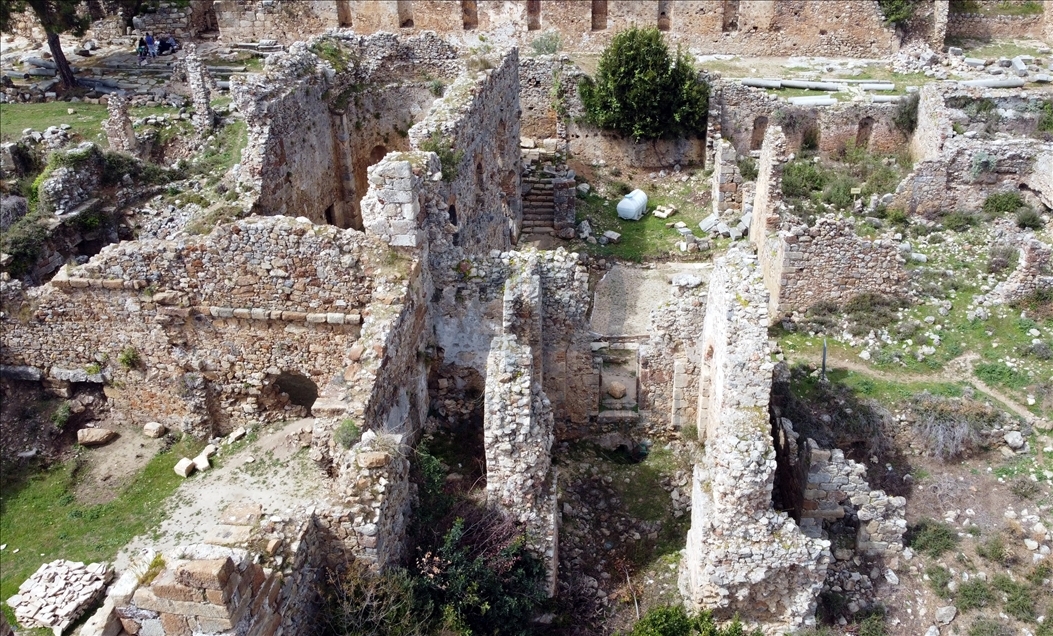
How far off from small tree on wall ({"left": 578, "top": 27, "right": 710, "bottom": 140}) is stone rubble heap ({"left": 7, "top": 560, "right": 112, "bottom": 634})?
59.4 ft

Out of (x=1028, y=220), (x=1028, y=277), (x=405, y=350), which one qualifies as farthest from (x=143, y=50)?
(x=1028, y=277)

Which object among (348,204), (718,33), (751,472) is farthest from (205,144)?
(751,472)

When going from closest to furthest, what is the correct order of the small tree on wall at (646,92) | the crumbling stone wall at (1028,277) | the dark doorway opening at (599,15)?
the crumbling stone wall at (1028,277), the small tree on wall at (646,92), the dark doorway opening at (599,15)

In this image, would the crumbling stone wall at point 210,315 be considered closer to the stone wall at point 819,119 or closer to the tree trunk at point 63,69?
the stone wall at point 819,119

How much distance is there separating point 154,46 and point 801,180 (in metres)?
21.6

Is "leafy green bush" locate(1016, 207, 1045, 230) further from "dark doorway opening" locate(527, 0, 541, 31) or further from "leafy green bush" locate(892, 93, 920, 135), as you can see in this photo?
"dark doorway opening" locate(527, 0, 541, 31)

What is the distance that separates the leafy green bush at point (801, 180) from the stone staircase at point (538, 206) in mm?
5695

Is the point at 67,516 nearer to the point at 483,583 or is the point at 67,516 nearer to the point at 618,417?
the point at 483,583

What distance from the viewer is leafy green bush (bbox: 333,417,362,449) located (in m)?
9.16

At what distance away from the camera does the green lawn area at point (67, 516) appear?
10.5 meters

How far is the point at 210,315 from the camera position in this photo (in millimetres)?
11719

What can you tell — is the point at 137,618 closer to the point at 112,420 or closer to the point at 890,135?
the point at 112,420

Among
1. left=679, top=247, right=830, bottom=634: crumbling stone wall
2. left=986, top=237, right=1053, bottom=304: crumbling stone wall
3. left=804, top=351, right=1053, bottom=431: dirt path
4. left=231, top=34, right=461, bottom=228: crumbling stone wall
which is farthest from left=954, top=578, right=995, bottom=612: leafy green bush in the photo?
left=231, top=34, right=461, bottom=228: crumbling stone wall

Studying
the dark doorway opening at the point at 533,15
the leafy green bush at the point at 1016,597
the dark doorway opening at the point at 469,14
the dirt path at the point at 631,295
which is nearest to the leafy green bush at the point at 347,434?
the leafy green bush at the point at 1016,597
